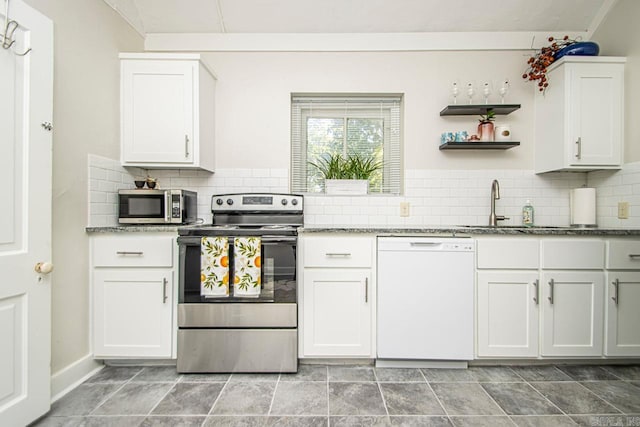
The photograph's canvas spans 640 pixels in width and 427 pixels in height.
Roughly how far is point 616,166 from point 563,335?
137 centimetres

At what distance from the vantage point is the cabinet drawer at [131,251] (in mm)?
2004

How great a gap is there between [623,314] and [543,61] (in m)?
1.95

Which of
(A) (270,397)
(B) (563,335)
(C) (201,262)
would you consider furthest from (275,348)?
(B) (563,335)

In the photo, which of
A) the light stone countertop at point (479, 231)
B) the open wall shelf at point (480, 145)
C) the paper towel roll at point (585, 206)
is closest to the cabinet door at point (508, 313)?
the light stone countertop at point (479, 231)

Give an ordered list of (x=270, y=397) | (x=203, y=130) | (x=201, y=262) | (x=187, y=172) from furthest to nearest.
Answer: (x=187, y=172)
(x=203, y=130)
(x=201, y=262)
(x=270, y=397)

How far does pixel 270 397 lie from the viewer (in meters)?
1.73

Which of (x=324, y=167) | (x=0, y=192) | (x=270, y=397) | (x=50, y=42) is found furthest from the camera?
(x=324, y=167)

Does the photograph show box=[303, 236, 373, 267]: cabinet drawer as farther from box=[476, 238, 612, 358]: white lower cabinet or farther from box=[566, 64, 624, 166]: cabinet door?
box=[566, 64, 624, 166]: cabinet door

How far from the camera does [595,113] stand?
2334mm

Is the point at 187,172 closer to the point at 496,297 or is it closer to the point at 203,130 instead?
the point at 203,130

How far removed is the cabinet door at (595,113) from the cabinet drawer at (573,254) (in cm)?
69

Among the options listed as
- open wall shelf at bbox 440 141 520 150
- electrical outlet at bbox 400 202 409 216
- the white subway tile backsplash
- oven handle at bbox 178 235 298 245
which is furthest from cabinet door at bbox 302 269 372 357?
open wall shelf at bbox 440 141 520 150

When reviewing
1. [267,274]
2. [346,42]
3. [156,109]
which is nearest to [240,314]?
[267,274]

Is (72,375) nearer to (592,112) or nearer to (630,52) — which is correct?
(592,112)
